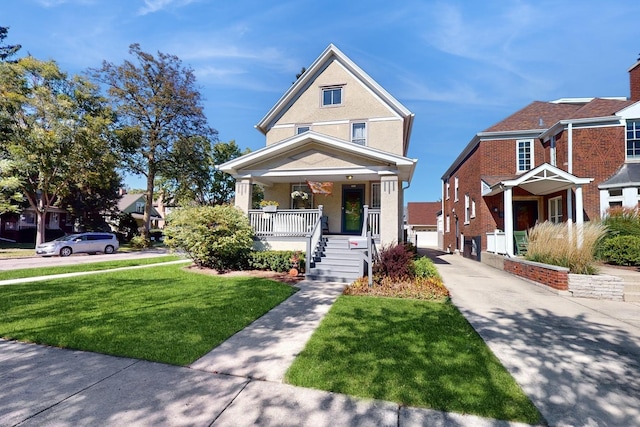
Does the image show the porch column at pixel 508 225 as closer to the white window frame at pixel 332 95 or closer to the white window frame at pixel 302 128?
the white window frame at pixel 332 95

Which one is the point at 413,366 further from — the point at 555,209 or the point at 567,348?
the point at 555,209

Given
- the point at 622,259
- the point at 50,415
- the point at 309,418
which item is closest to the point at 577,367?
the point at 309,418

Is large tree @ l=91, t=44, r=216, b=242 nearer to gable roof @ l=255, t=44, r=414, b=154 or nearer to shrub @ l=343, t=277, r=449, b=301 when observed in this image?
gable roof @ l=255, t=44, r=414, b=154

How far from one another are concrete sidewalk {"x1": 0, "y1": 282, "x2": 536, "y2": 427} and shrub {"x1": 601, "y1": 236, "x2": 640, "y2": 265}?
1179cm

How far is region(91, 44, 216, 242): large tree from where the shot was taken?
2428 centimetres

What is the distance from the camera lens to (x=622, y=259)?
10438 millimetres

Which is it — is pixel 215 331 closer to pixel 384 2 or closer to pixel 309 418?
pixel 309 418

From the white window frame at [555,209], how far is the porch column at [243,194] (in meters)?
15.1

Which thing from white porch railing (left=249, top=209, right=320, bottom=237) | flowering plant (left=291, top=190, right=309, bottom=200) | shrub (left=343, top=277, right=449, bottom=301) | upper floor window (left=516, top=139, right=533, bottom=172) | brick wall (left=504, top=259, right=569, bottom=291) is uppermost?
upper floor window (left=516, top=139, right=533, bottom=172)

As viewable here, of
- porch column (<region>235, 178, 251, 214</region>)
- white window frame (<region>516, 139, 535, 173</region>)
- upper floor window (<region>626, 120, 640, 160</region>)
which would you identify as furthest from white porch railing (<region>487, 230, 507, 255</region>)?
porch column (<region>235, 178, 251, 214</region>)

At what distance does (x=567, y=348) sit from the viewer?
441 centimetres

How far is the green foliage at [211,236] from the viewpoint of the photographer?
1058 cm

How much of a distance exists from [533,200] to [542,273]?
931 cm

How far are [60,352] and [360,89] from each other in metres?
15.2
